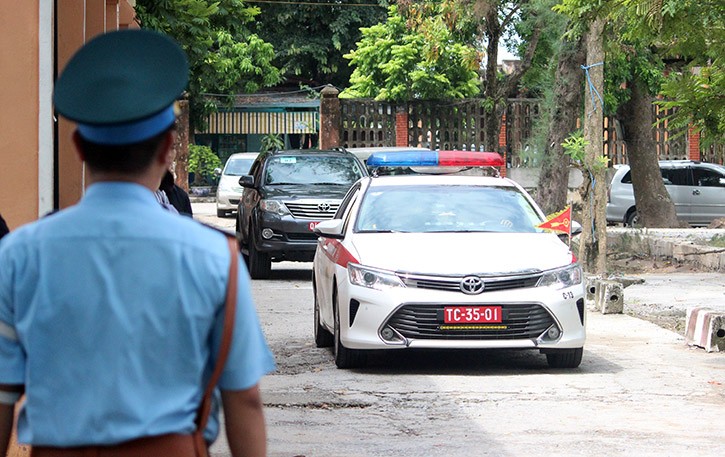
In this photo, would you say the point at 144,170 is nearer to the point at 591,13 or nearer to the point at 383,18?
the point at 591,13

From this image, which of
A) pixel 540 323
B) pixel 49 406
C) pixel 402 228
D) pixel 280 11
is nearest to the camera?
pixel 49 406

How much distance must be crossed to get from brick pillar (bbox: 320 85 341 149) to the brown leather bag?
99.6ft

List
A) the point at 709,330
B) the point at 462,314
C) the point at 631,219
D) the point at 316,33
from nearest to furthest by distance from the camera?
1. the point at 462,314
2. the point at 709,330
3. the point at 631,219
4. the point at 316,33

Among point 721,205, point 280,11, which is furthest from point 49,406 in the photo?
point 280,11

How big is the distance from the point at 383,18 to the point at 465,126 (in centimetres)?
1883

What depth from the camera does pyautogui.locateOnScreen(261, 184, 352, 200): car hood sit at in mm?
19000

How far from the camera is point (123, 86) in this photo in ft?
9.37

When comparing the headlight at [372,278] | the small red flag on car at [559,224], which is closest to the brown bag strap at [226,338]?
the headlight at [372,278]

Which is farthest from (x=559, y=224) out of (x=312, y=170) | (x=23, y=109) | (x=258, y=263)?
(x=312, y=170)

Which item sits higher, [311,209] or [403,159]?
[403,159]

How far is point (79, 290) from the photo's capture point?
9.25 feet

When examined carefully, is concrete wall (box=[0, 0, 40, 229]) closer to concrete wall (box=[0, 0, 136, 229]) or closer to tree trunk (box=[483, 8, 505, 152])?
concrete wall (box=[0, 0, 136, 229])

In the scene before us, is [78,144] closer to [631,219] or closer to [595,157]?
[595,157]

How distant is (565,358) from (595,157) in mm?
7574
